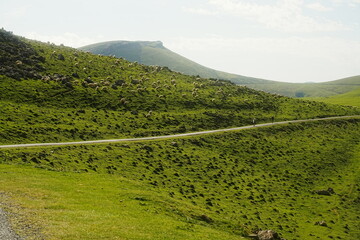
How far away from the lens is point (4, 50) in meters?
104

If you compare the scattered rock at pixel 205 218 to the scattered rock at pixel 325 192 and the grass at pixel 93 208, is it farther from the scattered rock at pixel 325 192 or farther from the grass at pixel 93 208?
the scattered rock at pixel 325 192

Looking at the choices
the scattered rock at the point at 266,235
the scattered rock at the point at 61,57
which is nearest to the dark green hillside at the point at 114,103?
the scattered rock at the point at 61,57

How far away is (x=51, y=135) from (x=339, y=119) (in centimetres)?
10517

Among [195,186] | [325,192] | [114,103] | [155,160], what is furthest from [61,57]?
[325,192]

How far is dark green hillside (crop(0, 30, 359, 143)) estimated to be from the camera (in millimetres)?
69500

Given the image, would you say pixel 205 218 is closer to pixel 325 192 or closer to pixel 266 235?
pixel 266 235

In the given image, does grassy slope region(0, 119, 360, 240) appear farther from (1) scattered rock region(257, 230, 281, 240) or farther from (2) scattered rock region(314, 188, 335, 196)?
(1) scattered rock region(257, 230, 281, 240)

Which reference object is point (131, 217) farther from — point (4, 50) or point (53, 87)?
point (4, 50)

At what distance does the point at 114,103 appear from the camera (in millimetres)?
92500

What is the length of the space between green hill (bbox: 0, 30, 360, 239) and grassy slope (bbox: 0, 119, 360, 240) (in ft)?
0.76

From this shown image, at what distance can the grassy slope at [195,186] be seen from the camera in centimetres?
2719

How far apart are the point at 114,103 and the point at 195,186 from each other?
46677mm

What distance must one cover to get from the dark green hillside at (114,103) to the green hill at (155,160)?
48 centimetres

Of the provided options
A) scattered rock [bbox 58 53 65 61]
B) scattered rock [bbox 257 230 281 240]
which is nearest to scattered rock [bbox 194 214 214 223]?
scattered rock [bbox 257 230 281 240]
